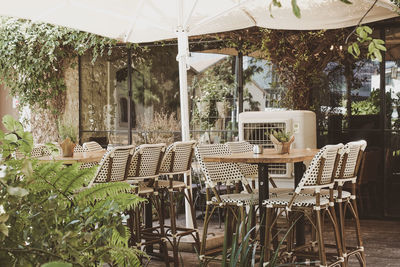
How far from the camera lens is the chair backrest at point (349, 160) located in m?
4.46

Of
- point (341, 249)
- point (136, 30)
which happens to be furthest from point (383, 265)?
point (136, 30)

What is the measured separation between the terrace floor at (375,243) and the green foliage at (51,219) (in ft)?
10.1

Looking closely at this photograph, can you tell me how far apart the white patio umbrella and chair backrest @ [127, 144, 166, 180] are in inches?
55.5

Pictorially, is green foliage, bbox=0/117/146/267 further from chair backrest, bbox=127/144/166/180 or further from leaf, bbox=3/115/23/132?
chair backrest, bbox=127/144/166/180

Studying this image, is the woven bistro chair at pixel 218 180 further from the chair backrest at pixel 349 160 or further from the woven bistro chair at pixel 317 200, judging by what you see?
the chair backrest at pixel 349 160

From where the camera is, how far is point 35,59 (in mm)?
9617

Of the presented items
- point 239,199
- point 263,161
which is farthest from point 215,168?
point 263,161

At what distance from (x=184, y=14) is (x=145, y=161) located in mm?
2006

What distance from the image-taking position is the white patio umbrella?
20.5 ft

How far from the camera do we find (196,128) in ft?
28.8

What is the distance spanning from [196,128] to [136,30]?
2243 mm

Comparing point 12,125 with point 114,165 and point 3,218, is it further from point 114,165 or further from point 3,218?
point 114,165

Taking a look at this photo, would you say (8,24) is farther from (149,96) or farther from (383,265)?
(383,265)

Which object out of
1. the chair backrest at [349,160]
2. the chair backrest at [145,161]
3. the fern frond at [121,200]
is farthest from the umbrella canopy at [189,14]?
the fern frond at [121,200]
